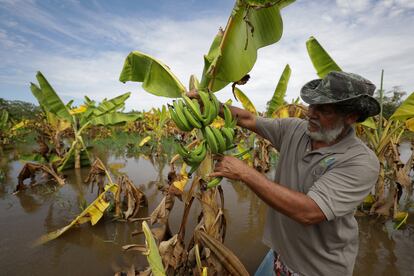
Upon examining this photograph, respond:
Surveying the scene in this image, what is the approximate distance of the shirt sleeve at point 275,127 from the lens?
2.20 meters

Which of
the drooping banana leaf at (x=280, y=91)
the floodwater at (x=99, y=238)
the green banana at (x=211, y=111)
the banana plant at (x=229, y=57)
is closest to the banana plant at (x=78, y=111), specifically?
the floodwater at (x=99, y=238)

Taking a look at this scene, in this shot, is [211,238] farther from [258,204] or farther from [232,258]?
[258,204]

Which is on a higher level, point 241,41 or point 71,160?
point 241,41

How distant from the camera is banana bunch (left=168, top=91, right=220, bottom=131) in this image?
5.57ft

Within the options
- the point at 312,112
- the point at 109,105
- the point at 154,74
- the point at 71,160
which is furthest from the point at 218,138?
the point at 71,160

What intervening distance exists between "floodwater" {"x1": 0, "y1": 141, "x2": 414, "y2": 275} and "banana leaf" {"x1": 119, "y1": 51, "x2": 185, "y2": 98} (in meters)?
2.19

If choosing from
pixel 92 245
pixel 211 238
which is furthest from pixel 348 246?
pixel 92 245

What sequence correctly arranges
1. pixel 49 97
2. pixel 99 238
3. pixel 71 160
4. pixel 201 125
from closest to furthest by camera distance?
pixel 201 125 < pixel 99 238 < pixel 49 97 < pixel 71 160

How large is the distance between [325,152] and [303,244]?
68 centimetres

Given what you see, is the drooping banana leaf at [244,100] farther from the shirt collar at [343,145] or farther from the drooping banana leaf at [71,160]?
the drooping banana leaf at [71,160]

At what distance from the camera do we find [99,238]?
3.70 m

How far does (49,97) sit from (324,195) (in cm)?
671

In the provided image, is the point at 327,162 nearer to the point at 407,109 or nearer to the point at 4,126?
the point at 407,109

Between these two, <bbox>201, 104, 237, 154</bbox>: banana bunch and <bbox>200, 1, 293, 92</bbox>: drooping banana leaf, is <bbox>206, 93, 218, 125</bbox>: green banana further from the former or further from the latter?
<bbox>200, 1, 293, 92</bbox>: drooping banana leaf
